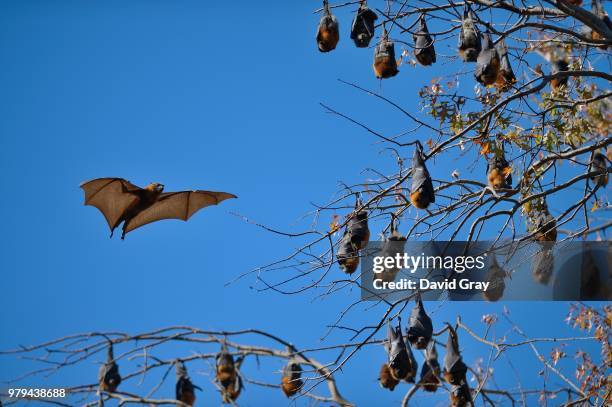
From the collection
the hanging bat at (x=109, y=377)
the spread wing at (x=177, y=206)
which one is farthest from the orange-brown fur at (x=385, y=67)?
the spread wing at (x=177, y=206)

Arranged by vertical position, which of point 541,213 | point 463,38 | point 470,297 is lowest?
point 470,297

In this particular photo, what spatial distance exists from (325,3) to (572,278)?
3532 millimetres

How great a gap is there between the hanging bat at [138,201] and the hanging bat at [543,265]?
5.50 metres

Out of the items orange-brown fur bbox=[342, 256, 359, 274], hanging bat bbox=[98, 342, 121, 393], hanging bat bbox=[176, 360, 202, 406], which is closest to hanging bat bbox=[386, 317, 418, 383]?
orange-brown fur bbox=[342, 256, 359, 274]

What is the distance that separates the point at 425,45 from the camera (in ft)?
21.7

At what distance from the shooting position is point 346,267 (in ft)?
20.7

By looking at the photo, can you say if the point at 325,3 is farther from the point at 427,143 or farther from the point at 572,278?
the point at 572,278

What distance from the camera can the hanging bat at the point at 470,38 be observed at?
245 inches

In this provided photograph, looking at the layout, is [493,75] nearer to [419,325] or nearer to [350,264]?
[350,264]

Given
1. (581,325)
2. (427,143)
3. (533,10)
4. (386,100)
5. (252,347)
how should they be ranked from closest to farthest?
(386,100) → (533,10) → (427,143) → (252,347) → (581,325)

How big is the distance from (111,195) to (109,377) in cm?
433

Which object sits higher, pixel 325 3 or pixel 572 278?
pixel 325 3

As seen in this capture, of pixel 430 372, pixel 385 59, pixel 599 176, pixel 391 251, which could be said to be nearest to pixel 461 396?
pixel 430 372

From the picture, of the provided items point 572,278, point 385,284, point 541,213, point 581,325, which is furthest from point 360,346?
point 581,325
